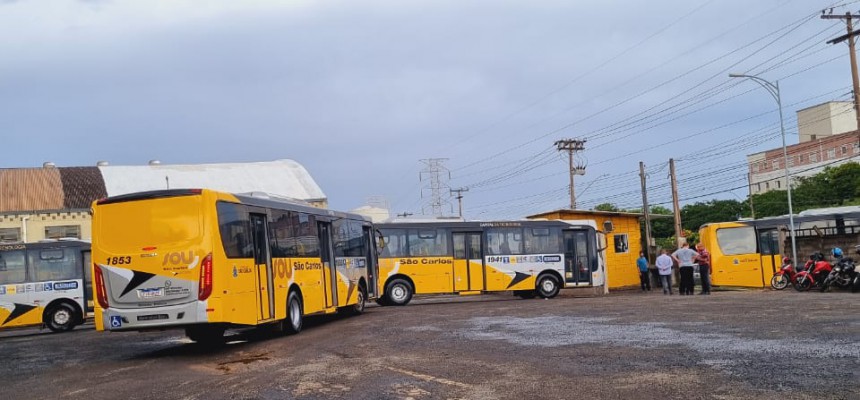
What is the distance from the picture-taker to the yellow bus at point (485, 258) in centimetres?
2892

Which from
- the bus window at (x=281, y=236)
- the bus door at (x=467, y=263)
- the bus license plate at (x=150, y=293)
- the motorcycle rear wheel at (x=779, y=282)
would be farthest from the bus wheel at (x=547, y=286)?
the bus license plate at (x=150, y=293)

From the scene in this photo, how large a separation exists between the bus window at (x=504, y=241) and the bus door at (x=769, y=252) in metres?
10.1

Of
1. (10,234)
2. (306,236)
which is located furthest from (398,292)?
(10,234)

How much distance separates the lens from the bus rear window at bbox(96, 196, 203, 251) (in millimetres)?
13352

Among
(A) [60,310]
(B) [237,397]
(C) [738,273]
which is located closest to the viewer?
(B) [237,397]

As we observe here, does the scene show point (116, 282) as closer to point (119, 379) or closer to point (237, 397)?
point (119, 379)

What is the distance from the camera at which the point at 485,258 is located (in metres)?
29.8

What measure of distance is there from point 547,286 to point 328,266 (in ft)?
41.0

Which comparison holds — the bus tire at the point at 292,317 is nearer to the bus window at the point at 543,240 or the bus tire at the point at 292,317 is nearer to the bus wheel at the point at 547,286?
the bus window at the point at 543,240

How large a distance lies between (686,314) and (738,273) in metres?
18.7

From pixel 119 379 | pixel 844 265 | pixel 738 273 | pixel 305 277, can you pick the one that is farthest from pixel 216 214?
pixel 738 273

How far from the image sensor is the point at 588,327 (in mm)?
14211

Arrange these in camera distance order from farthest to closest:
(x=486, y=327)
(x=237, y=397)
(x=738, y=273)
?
(x=738, y=273) < (x=486, y=327) < (x=237, y=397)

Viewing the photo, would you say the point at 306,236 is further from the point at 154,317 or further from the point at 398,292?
the point at 398,292
